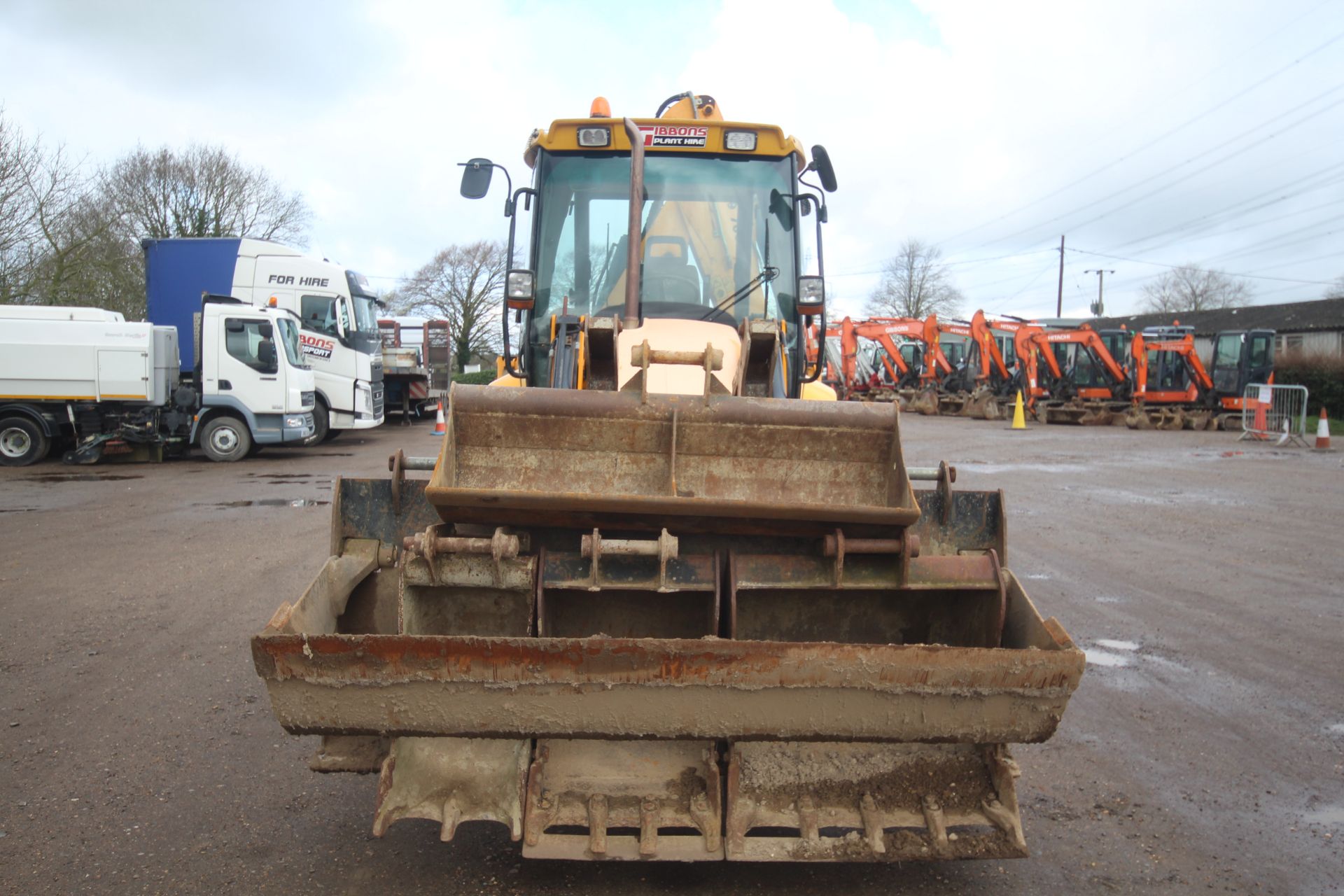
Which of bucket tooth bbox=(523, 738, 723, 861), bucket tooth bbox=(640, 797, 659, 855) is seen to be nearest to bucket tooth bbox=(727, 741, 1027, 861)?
bucket tooth bbox=(523, 738, 723, 861)

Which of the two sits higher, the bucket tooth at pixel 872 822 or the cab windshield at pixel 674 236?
the cab windshield at pixel 674 236

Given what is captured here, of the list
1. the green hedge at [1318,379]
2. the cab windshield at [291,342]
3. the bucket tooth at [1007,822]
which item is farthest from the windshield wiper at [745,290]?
the green hedge at [1318,379]

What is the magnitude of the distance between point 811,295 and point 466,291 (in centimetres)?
4988

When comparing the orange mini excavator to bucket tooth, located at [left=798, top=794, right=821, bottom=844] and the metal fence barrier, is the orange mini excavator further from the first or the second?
bucket tooth, located at [left=798, top=794, right=821, bottom=844]

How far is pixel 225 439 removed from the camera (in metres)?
17.0

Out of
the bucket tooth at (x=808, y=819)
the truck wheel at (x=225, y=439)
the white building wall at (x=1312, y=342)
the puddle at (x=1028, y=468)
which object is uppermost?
the white building wall at (x=1312, y=342)

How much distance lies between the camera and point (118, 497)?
12320 millimetres

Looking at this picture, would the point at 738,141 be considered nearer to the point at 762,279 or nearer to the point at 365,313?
the point at 762,279

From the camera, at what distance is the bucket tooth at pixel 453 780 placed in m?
3.04

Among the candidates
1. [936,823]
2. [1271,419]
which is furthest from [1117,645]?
[1271,419]

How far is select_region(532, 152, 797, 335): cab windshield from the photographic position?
512 centimetres

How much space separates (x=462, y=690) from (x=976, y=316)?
102ft

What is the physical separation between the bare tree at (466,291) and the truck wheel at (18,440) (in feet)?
120

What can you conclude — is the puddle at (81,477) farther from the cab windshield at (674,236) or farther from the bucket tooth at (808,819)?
the bucket tooth at (808,819)
